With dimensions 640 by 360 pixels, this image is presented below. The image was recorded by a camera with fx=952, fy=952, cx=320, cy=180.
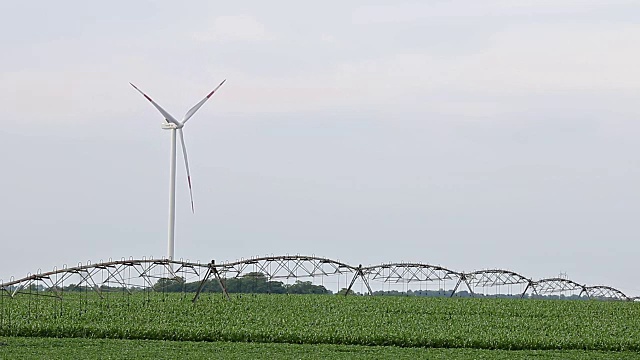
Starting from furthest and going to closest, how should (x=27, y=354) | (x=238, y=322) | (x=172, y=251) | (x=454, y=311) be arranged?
1. (x=172, y=251)
2. (x=454, y=311)
3. (x=238, y=322)
4. (x=27, y=354)

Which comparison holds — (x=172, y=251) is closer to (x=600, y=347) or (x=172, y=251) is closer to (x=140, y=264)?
(x=140, y=264)

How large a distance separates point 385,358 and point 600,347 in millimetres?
12357

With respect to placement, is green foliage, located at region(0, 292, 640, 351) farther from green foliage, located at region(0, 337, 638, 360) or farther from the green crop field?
green foliage, located at region(0, 337, 638, 360)

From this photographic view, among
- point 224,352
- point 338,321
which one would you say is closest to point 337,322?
point 338,321

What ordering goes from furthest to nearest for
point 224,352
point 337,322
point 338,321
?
point 338,321
point 337,322
point 224,352

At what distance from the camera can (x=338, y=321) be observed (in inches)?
1909

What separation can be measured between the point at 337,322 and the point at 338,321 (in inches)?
21.1

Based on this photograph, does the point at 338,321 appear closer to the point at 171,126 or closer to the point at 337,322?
the point at 337,322

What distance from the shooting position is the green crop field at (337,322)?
42.6 m

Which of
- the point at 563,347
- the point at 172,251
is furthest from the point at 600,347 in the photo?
the point at 172,251

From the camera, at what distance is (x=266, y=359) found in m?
34.6

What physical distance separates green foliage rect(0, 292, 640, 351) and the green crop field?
0.17 ft

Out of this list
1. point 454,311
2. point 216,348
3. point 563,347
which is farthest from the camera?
point 454,311

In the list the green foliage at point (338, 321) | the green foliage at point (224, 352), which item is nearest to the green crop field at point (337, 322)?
the green foliage at point (338, 321)
